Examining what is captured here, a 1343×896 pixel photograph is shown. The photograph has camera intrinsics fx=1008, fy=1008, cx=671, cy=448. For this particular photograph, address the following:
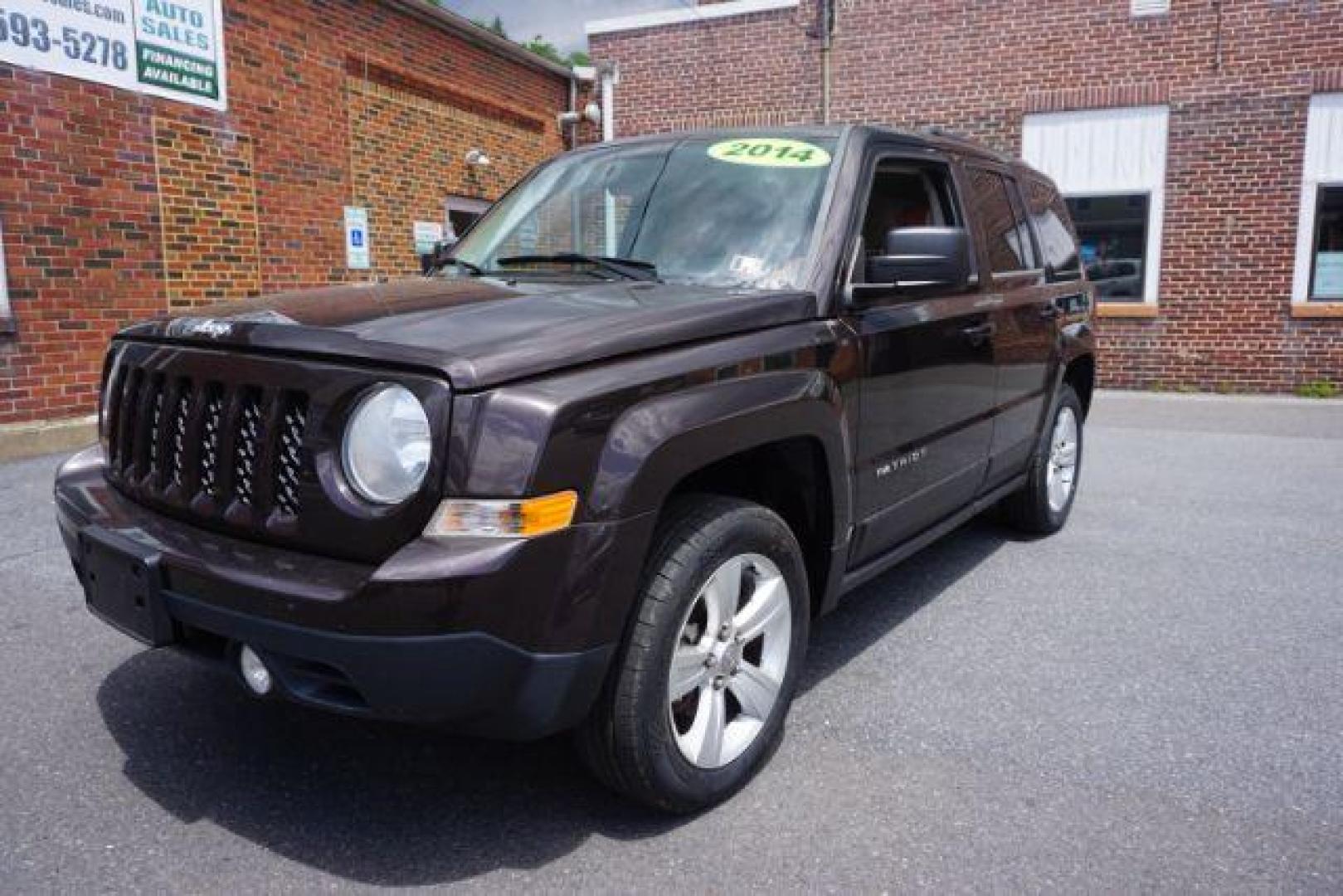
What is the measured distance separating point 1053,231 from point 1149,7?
8.36 meters

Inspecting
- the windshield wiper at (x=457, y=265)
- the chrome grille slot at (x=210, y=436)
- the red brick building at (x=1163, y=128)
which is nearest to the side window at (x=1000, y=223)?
the windshield wiper at (x=457, y=265)

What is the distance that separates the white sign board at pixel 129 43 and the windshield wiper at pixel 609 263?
6034 mm

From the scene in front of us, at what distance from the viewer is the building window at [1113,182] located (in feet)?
39.1

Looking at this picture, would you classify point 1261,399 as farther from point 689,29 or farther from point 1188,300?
point 689,29

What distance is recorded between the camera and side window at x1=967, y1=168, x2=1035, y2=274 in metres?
4.23

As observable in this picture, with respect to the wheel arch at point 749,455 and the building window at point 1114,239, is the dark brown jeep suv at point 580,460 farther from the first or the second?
the building window at point 1114,239

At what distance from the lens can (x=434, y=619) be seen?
2.03 m

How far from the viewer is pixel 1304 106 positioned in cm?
1120

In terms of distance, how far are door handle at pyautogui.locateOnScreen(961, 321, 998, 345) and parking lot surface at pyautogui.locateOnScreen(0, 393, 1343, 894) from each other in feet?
3.74

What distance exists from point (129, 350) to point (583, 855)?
1.84m

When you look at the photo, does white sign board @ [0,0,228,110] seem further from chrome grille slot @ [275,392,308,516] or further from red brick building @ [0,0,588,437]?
chrome grille slot @ [275,392,308,516]

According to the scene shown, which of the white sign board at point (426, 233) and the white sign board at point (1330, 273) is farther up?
the white sign board at point (426, 233)

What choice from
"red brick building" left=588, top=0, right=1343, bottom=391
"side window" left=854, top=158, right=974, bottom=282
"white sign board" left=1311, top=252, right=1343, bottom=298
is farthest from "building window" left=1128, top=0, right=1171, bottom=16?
"side window" left=854, top=158, right=974, bottom=282

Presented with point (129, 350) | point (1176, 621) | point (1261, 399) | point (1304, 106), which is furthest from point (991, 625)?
point (1304, 106)
